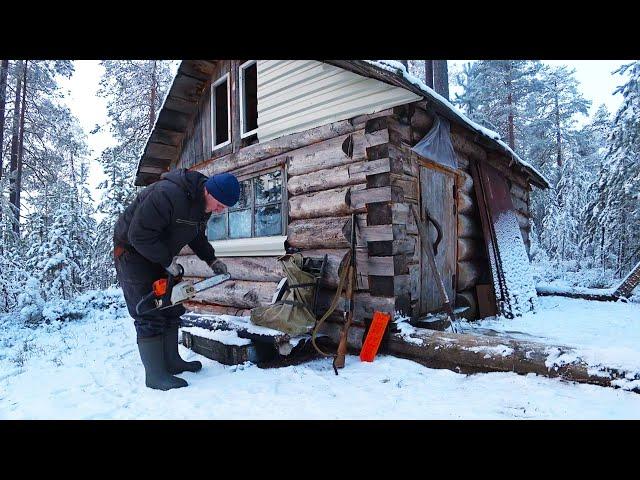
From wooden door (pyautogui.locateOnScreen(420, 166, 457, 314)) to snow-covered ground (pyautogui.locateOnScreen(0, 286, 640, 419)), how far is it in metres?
1.64

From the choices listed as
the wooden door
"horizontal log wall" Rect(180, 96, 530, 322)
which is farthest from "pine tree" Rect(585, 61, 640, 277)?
the wooden door

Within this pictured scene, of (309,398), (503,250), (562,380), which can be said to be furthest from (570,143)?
(309,398)

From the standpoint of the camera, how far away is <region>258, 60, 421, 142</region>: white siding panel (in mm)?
4891

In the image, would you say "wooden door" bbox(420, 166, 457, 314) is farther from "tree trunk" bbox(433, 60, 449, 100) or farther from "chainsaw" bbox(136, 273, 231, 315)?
"tree trunk" bbox(433, 60, 449, 100)

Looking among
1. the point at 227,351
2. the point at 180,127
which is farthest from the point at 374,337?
the point at 180,127

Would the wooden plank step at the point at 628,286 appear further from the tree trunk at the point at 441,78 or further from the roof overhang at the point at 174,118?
the roof overhang at the point at 174,118

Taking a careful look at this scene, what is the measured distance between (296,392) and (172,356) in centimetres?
149

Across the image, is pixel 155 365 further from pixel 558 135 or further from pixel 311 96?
pixel 558 135

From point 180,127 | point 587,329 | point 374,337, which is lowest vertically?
Result: point 587,329

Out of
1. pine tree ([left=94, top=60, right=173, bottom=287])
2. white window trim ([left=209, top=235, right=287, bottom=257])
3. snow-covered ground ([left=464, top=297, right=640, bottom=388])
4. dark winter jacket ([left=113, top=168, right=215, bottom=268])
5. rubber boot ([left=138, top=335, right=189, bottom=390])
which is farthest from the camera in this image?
pine tree ([left=94, top=60, right=173, bottom=287])

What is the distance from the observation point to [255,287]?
6.45m

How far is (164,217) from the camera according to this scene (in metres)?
3.49

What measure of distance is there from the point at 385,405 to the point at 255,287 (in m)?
3.86
